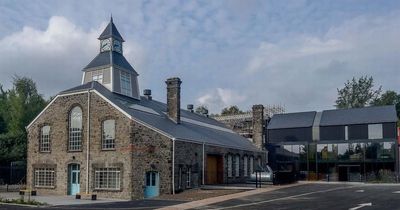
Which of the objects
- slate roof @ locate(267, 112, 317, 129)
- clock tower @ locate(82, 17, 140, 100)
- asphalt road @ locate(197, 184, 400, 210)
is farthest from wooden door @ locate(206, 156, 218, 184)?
slate roof @ locate(267, 112, 317, 129)

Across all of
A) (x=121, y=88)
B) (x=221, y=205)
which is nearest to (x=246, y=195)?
(x=221, y=205)

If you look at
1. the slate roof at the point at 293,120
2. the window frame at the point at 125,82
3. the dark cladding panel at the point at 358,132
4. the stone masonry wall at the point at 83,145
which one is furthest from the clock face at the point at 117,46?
the dark cladding panel at the point at 358,132

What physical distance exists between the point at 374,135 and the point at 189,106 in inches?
726

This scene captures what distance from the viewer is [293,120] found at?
51.5 m

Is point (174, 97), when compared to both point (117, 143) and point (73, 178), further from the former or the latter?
point (73, 178)

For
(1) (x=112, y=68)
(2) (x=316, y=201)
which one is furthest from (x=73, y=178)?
(2) (x=316, y=201)

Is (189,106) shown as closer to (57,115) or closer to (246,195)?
(57,115)

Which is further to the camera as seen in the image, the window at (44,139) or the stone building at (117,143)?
the window at (44,139)

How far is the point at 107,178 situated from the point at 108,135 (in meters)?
2.90

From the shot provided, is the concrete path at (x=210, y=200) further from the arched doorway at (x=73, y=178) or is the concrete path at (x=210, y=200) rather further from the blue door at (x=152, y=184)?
the arched doorway at (x=73, y=178)

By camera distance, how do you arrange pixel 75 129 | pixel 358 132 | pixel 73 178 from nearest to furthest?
pixel 73 178
pixel 75 129
pixel 358 132

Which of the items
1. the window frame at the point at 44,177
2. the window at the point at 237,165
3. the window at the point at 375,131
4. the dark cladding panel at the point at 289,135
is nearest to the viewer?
the window frame at the point at 44,177

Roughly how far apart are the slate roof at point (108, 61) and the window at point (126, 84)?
0.63 meters

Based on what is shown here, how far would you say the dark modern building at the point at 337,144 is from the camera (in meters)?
44.8
